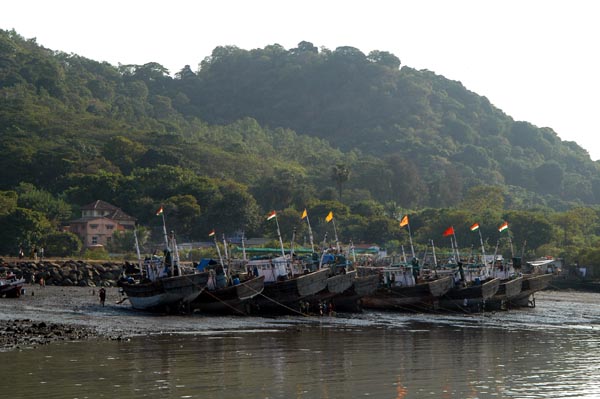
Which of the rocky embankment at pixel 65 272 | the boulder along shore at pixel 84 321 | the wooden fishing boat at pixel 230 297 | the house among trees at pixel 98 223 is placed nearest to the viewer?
the boulder along shore at pixel 84 321

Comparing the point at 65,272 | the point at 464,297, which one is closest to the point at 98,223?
the point at 65,272

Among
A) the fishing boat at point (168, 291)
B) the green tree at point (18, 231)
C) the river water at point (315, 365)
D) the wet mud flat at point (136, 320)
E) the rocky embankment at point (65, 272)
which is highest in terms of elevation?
the green tree at point (18, 231)

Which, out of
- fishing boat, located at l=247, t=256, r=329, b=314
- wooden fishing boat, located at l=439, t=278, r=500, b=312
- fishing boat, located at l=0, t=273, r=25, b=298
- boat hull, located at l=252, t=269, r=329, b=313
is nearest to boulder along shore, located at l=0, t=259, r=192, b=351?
fishing boat, located at l=0, t=273, r=25, b=298

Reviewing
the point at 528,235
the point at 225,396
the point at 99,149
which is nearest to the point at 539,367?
the point at 225,396

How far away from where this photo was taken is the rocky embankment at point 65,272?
80.4 m

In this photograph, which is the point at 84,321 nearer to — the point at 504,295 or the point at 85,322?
the point at 85,322

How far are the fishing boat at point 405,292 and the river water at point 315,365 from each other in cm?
1298

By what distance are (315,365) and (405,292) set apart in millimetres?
30063

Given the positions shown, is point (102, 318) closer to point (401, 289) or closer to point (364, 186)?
point (401, 289)

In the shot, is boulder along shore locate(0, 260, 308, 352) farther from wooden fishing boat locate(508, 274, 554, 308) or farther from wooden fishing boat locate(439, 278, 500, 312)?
wooden fishing boat locate(508, 274, 554, 308)

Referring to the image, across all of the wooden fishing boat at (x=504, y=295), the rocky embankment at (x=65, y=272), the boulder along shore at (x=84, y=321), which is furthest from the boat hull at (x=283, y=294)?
the rocky embankment at (x=65, y=272)

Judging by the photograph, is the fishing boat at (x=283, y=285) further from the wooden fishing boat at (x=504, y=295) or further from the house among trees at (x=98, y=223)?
the house among trees at (x=98, y=223)

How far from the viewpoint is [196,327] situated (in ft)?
146

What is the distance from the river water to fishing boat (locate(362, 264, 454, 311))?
13.0 meters
